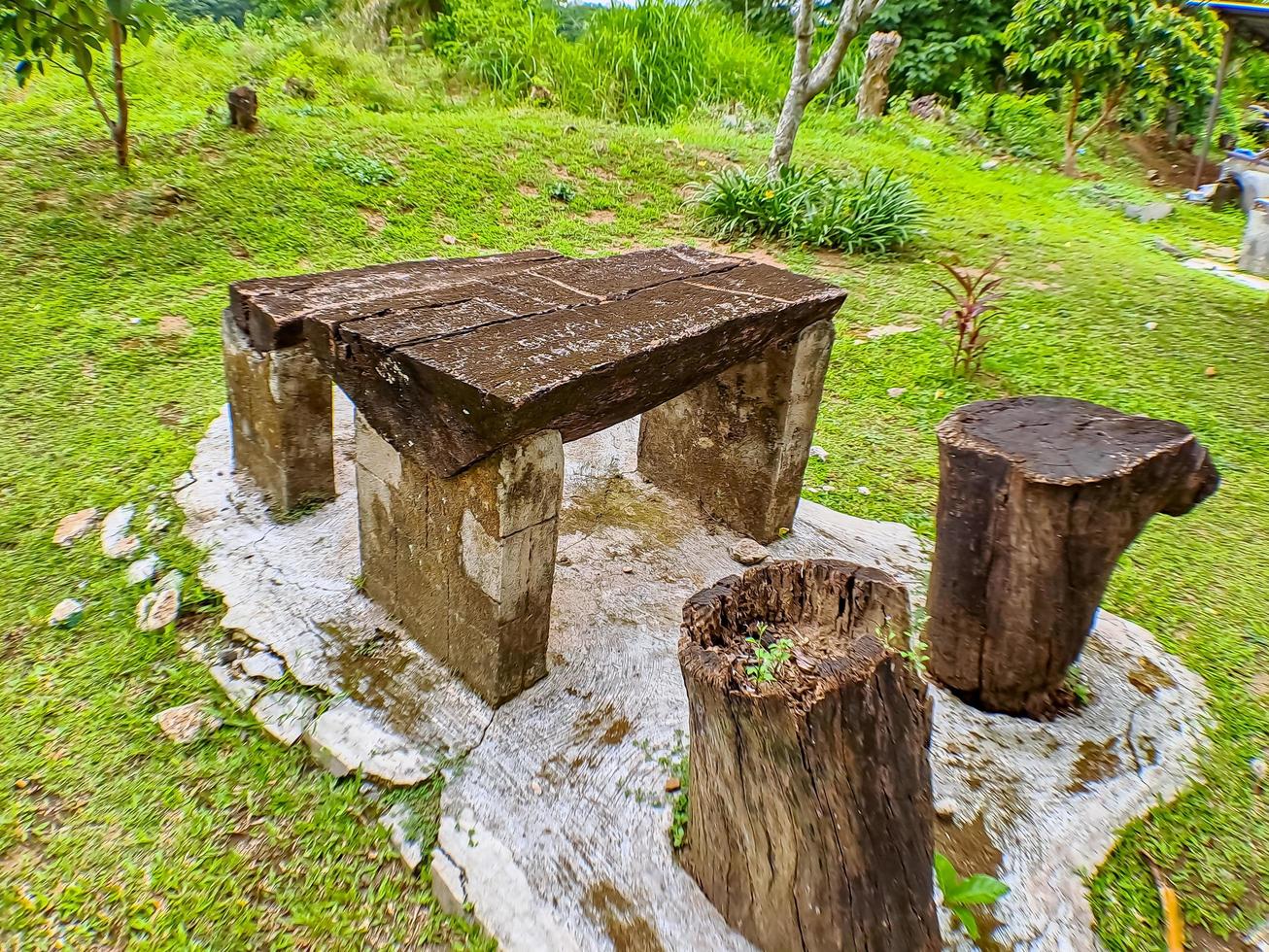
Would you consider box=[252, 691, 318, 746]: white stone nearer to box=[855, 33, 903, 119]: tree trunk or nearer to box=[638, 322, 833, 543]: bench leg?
box=[638, 322, 833, 543]: bench leg

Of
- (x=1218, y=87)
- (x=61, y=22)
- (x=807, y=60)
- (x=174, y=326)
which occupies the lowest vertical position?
(x=174, y=326)

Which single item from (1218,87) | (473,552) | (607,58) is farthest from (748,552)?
(1218,87)

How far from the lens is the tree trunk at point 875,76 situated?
1115cm

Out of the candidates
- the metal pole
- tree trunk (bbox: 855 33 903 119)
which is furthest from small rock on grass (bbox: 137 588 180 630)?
the metal pole

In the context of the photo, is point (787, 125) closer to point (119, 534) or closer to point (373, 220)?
point (373, 220)

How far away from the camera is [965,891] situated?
1763 millimetres

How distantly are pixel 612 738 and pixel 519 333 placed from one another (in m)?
1.15

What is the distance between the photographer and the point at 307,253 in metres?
5.82

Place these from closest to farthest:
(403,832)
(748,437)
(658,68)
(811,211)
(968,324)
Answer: (403,832)
(748,437)
(968,324)
(811,211)
(658,68)

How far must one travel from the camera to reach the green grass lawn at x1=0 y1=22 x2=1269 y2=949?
200cm

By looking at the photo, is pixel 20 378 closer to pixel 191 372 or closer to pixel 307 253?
pixel 191 372

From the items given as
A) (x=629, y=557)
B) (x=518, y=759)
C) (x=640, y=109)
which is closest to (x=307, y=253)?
(x=629, y=557)

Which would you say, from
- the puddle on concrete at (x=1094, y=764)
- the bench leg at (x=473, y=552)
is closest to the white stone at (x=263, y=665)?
the bench leg at (x=473, y=552)

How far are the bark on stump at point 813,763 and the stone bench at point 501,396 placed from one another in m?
0.63
